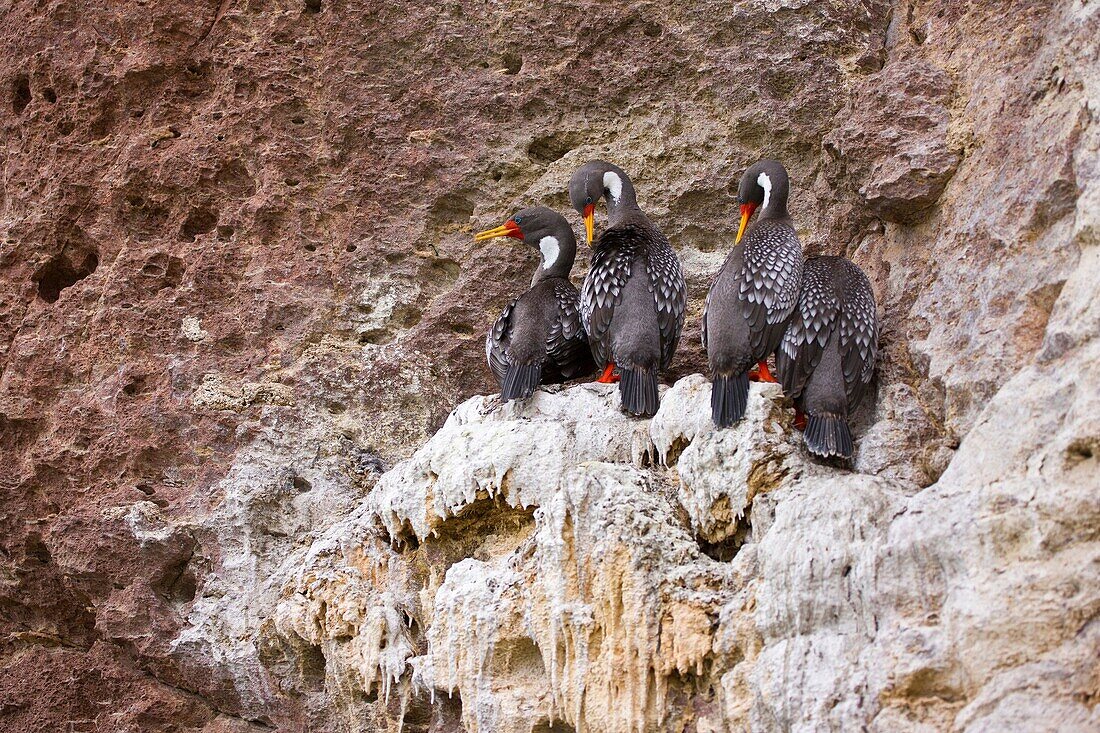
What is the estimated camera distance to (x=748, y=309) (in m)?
5.25

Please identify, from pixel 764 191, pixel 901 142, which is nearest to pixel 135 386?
pixel 764 191

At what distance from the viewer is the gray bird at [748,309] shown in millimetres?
4980

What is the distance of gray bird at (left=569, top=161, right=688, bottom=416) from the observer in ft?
17.9

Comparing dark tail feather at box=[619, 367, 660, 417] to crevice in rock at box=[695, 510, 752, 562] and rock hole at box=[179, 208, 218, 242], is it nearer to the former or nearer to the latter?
crevice in rock at box=[695, 510, 752, 562]

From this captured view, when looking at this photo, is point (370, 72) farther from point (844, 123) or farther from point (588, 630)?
point (588, 630)

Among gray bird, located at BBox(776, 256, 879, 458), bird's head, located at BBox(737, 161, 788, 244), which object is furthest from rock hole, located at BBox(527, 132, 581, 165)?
gray bird, located at BBox(776, 256, 879, 458)

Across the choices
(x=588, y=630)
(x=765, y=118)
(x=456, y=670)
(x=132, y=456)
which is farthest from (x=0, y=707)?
(x=765, y=118)

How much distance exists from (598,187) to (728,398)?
5.49 ft

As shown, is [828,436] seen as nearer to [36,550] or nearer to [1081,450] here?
[1081,450]

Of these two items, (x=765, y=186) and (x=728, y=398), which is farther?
Answer: (x=765, y=186)

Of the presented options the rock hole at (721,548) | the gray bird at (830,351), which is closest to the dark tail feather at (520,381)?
the gray bird at (830,351)

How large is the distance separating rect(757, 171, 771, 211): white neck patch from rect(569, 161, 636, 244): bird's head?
67 cm

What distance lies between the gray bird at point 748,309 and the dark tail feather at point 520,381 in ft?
2.35

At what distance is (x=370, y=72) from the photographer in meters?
6.90
